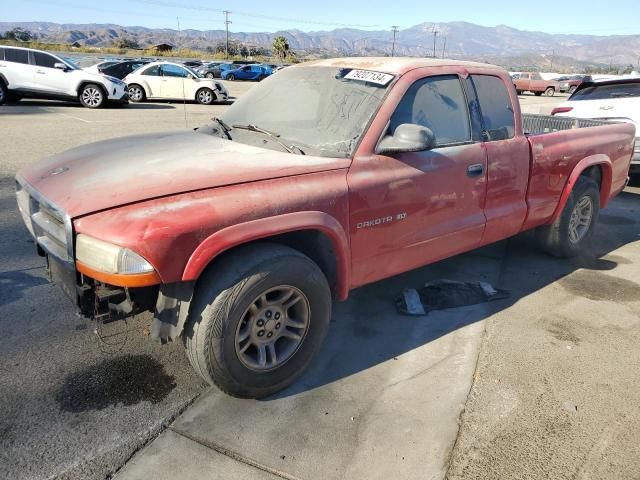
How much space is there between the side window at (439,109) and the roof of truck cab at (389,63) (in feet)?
0.40

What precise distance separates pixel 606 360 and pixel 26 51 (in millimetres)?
16615

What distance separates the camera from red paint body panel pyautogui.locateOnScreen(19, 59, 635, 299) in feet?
7.80

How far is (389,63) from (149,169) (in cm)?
183

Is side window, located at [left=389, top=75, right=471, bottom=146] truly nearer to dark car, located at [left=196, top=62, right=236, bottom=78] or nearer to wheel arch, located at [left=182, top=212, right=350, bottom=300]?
wheel arch, located at [left=182, top=212, right=350, bottom=300]

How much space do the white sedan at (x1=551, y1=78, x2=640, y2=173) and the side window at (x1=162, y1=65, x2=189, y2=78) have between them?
14816mm

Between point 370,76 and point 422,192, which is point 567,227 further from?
point 370,76

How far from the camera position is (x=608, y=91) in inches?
319

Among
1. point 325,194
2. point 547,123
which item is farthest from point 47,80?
point 325,194

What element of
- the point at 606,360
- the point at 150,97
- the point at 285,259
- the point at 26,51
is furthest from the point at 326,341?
the point at 150,97

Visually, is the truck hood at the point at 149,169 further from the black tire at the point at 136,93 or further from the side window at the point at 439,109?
the black tire at the point at 136,93

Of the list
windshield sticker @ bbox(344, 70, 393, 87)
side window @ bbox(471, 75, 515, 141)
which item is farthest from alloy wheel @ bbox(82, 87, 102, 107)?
side window @ bbox(471, 75, 515, 141)

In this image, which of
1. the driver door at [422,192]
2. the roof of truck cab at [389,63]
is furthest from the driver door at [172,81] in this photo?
the driver door at [422,192]

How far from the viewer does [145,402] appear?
→ 278 cm

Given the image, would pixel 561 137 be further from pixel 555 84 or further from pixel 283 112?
pixel 555 84
